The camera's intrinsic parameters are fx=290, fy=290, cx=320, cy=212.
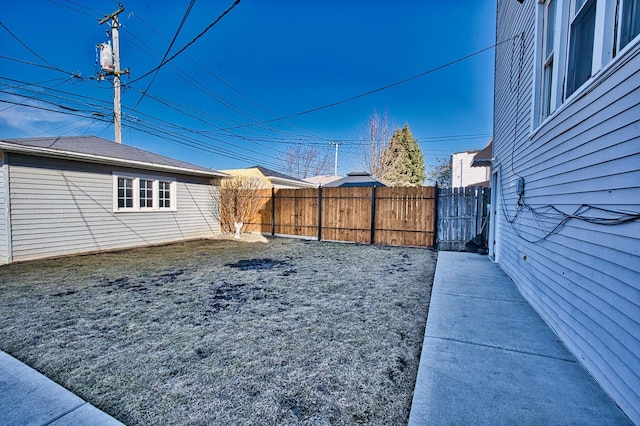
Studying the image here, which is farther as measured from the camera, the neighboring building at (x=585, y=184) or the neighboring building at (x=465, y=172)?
the neighboring building at (x=465, y=172)

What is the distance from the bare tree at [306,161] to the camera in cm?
2873

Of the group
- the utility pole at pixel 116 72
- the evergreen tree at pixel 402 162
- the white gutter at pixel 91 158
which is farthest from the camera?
the evergreen tree at pixel 402 162

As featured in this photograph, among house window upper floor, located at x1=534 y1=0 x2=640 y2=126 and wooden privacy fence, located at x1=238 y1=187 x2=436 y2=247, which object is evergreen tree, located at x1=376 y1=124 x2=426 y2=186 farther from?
house window upper floor, located at x1=534 y1=0 x2=640 y2=126

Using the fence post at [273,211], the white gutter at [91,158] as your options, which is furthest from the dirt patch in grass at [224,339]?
the fence post at [273,211]

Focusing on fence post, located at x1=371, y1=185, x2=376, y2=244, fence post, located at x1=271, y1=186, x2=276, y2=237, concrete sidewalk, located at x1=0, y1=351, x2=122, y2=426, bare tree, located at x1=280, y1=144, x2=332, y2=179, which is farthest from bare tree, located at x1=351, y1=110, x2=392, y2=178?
concrete sidewalk, located at x1=0, y1=351, x2=122, y2=426

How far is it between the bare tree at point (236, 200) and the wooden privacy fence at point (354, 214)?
1.00 ft

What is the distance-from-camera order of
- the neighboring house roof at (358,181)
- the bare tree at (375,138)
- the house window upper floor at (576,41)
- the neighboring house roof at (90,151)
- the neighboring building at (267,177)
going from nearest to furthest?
the house window upper floor at (576,41) < the neighboring house roof at (90,151) < the neighboring building at (267,177) < the neighboring house roof at (358,181) < the bare tree at (375,138)

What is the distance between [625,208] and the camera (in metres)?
1.75

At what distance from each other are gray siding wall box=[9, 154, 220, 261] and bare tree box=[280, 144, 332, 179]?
20299mm

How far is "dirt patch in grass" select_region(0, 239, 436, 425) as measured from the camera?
5.88 feet

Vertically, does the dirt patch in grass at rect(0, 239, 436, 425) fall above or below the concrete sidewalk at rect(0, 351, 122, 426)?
below

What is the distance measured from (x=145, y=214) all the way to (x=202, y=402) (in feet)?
27.1

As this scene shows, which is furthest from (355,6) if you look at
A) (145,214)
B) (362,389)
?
(362,389)

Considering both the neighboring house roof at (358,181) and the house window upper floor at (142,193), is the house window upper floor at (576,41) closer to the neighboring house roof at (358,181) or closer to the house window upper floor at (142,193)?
the house window upper floor at (142,193)
